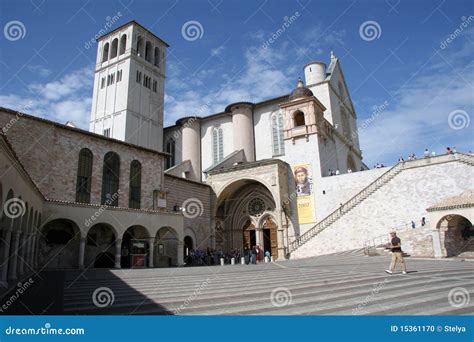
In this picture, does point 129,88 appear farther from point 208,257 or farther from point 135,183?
point 208,257

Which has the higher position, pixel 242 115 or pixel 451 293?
pixel 242 115

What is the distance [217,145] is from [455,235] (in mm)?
23738

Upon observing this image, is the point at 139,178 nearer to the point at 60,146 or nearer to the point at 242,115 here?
the point at 60,146

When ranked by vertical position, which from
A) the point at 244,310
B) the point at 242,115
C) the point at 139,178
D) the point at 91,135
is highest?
the point at 242,115

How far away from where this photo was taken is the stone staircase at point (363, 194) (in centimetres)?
2170

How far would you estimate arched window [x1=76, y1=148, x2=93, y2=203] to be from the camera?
19.3 metres

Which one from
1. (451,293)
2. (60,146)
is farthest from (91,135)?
(451,293)

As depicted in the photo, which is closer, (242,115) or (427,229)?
(427,229)

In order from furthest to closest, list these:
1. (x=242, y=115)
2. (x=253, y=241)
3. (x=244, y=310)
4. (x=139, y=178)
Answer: (x=242, y=115) < (x=253, y=241) < (x=139, y=178) < (x=244, y=310)

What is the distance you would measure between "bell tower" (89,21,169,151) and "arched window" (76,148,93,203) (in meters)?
17.4

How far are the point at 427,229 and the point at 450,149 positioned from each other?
7362 mm

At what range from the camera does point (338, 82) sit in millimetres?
35094

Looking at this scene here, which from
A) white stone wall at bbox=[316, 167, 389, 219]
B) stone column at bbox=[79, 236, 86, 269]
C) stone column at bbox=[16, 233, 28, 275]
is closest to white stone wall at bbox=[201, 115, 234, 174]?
white stone wall at bbox=[316, 167, 389, 219]

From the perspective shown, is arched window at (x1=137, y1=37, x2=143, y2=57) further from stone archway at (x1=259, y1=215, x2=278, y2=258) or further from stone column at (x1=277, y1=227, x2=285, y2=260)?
stone column at (x1=277, y1=227, x2=285, y2=260)
